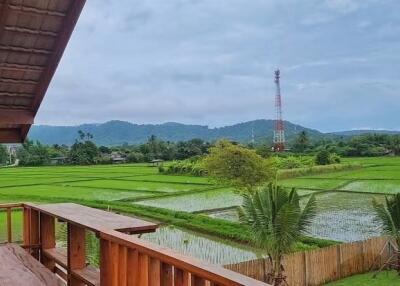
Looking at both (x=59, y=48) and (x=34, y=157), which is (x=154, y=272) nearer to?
(x=59, y=48)

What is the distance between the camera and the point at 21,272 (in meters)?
3.63

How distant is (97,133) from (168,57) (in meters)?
111

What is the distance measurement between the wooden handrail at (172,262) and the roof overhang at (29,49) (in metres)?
2.00

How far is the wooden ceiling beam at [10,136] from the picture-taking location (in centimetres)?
514

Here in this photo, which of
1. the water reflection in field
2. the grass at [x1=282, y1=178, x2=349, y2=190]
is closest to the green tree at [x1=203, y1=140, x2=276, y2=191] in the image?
the water reflection in field

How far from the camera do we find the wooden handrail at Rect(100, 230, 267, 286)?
165cm

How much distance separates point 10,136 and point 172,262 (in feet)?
12.4

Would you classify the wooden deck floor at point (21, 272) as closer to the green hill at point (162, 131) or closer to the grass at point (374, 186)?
the grass at point (374, 186)

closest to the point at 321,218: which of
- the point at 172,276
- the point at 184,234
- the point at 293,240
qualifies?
the point at 184,234

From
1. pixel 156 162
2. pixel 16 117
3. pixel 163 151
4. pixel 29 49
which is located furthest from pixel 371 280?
pixel 163 151

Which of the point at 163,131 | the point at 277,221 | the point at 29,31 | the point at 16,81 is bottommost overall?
the point at 277,221

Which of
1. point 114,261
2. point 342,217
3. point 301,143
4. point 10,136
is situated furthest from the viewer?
point 301,143

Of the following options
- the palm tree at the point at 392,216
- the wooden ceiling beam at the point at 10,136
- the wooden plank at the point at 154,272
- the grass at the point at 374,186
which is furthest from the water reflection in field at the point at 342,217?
the wooden plank at the point at 154,272

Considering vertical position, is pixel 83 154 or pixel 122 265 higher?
pixel 83 154
